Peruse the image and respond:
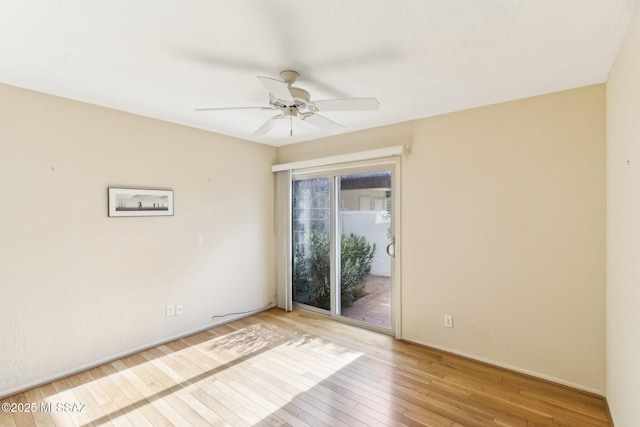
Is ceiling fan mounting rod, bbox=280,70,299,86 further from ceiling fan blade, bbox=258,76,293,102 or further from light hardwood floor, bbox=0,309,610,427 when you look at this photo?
light hardwood floor, bbox=0,309,610,427

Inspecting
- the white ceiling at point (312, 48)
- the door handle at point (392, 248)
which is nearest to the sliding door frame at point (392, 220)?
the door handle at point (392, 248)

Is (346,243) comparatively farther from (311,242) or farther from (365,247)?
(311,242)

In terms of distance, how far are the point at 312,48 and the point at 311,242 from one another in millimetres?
2894

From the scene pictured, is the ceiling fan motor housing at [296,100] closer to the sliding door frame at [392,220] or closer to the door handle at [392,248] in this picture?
the sliding door frame at [392,220]

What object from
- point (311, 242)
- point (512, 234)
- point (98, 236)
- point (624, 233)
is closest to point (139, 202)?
point (98, 236)

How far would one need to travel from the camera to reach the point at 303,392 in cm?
243

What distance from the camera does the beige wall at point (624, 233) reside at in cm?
153

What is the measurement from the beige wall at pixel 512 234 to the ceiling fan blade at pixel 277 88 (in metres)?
1.82

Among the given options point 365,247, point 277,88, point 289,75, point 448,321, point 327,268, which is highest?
point 289,75

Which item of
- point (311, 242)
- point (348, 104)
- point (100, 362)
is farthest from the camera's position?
point (311, 242)

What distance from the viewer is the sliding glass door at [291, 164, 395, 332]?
12.0 feet

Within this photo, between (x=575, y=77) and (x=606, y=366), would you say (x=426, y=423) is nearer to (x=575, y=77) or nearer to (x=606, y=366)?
(x=606, y=366)

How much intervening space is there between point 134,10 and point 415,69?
5.74 feet

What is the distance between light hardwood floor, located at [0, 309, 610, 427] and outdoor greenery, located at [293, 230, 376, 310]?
0.84m
